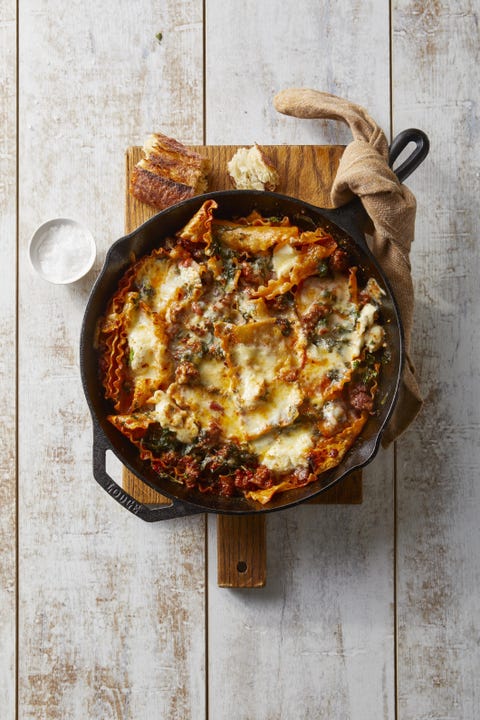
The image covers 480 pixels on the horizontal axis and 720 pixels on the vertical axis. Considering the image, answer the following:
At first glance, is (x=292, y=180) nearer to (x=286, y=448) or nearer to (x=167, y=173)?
(x=167, y=173)

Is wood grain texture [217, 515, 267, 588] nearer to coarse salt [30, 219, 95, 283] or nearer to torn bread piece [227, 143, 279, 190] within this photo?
coarse salt [30, 219, 95, 283]

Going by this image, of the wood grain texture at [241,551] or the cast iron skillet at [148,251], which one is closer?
the cast iron skillet at [148,251]

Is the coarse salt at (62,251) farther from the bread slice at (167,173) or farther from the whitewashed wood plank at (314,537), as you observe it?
the whitewashed wood plank at (314,537)

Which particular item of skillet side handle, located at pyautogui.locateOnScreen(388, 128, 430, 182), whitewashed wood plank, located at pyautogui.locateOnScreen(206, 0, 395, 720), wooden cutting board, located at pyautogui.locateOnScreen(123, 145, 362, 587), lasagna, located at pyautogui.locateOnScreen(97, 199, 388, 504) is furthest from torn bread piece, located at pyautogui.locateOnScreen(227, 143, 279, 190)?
skillet side handle, located at pyautogui.locateOnScreen(388, 128, 430, 182)

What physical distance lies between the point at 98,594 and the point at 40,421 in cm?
76

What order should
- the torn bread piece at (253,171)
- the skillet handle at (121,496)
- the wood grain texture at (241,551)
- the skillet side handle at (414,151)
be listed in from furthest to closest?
the wood grain texture at (241,551) → the torn bread piece at (253,171) → the skillet side handle at (414,151) → the skillet handle at (121,496)

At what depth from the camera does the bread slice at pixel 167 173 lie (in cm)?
272

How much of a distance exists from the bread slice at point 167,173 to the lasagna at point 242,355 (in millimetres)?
158

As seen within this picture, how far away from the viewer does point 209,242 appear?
264cm

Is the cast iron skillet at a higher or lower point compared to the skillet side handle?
lower

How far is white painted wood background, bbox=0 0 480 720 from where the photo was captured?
3.07 meters

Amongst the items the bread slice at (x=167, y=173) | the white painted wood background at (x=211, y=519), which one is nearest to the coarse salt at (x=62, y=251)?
the white painted wood background at (x=211, y=519)

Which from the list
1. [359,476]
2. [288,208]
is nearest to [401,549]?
[359,476]

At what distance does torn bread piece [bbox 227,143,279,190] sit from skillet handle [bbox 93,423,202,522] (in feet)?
3.44
